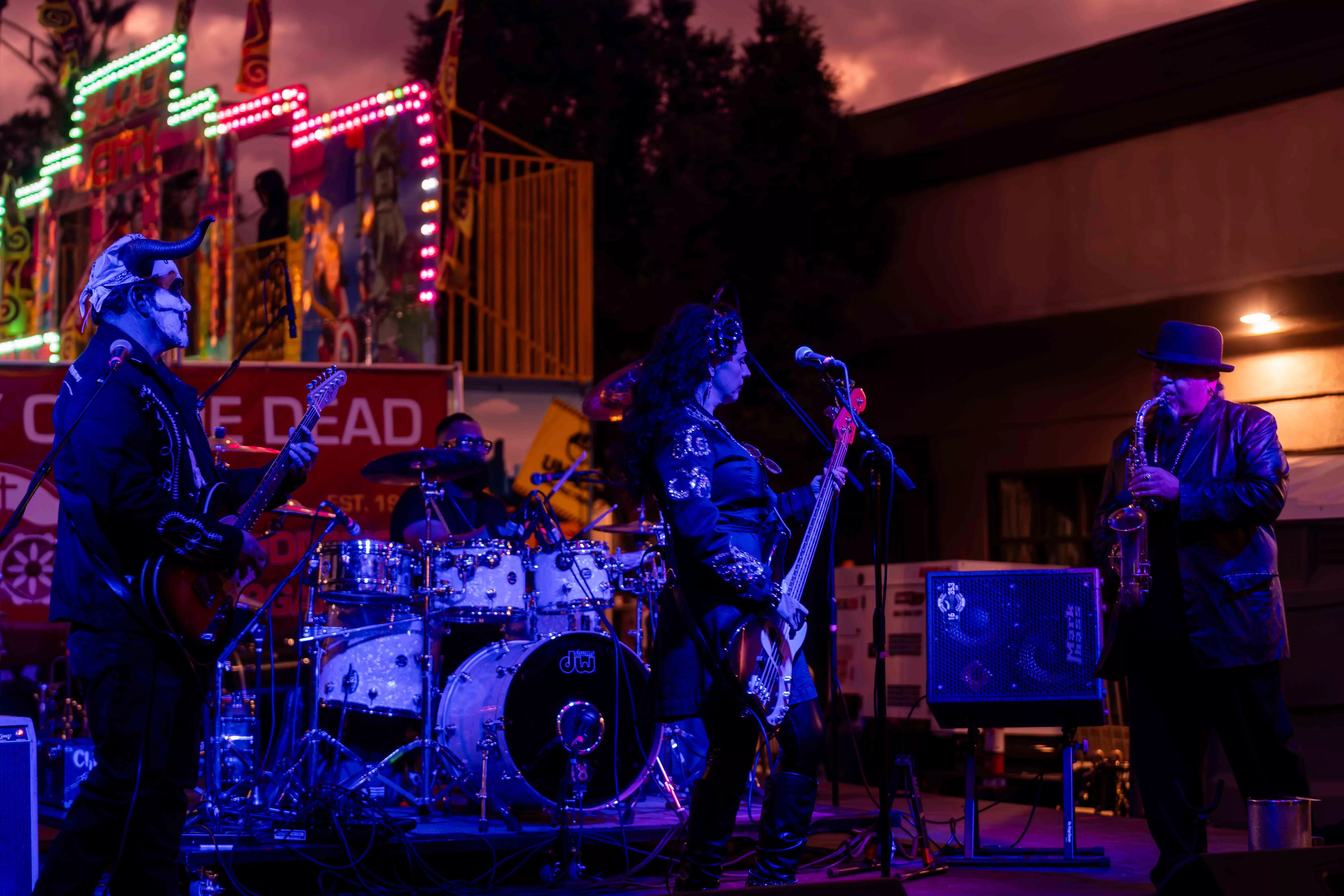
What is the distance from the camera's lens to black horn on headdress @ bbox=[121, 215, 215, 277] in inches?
180

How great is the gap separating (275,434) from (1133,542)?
257 inches

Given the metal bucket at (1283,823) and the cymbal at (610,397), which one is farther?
the cymbal at (610,397)

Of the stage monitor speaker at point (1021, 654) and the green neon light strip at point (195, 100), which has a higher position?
the green neon light strip at point (195, 100)

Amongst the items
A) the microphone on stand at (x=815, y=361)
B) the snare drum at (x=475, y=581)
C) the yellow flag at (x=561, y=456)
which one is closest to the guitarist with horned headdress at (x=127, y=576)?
the microphone on stand at (x=815, y=361)

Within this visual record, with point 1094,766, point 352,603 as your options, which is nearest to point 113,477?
point 352,603

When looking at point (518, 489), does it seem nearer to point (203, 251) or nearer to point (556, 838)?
point (203, 251)

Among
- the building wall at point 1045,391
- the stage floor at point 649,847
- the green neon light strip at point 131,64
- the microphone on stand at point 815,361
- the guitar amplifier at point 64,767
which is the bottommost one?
the stage floor at point 649,847

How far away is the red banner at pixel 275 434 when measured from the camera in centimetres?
965

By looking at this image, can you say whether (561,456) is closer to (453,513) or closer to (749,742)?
(453,513)

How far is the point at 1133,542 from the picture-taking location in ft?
17.8

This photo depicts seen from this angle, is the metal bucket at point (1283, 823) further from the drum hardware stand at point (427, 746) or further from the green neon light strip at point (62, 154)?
the green neon light strip at point (62, 154)

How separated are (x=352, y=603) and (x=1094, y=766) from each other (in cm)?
473

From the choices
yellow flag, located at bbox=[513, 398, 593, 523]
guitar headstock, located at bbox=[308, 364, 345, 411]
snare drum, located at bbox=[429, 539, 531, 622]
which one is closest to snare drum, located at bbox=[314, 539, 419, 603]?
snare drum, located at bbox=[429, 539, 531, 622]

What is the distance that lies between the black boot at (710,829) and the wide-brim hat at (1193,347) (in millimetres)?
2314
